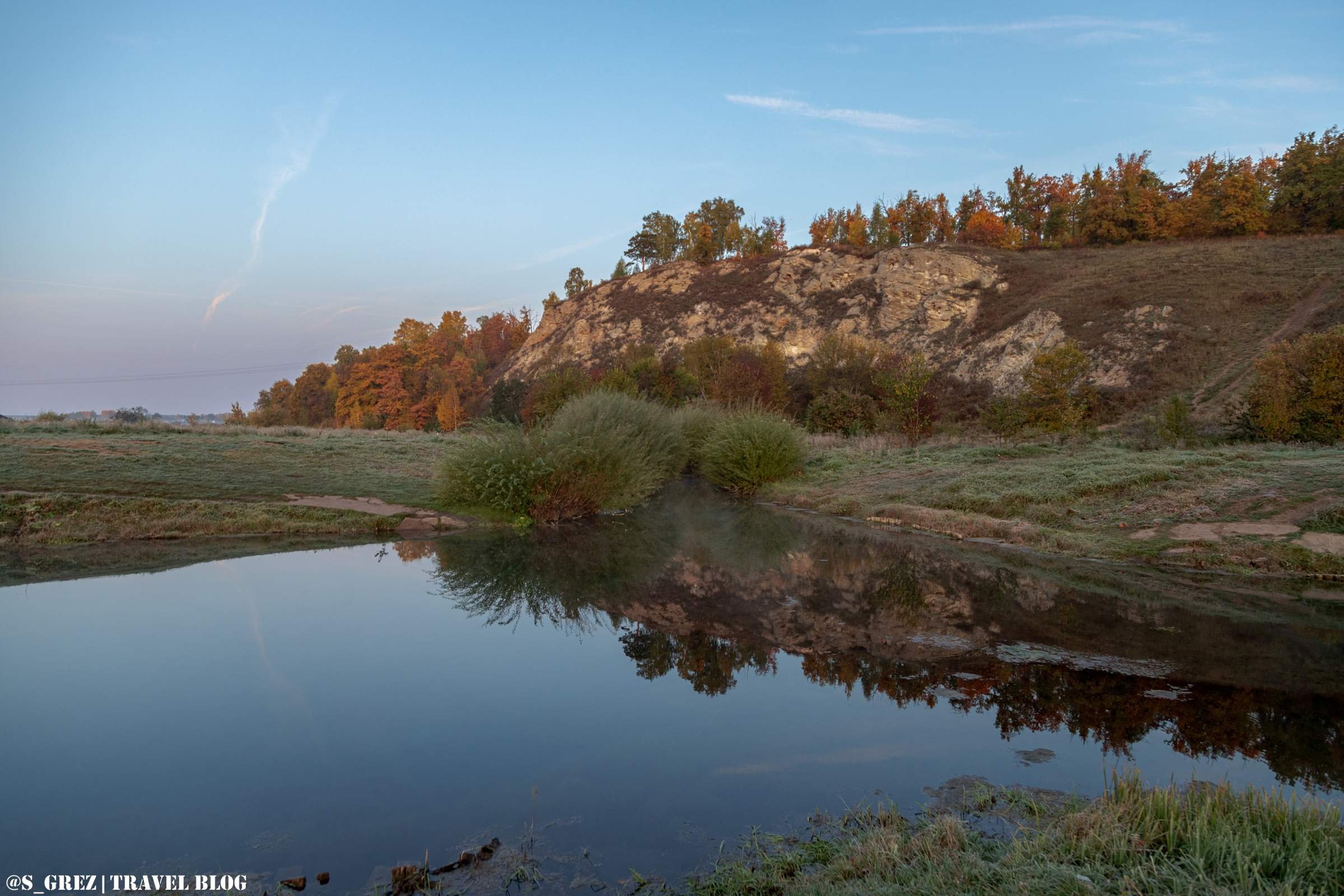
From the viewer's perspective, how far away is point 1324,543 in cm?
1235

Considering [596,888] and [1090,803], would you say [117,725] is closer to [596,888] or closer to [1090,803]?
[596,888]

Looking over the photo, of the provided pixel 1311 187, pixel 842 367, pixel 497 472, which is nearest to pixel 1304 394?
pixel 497 472

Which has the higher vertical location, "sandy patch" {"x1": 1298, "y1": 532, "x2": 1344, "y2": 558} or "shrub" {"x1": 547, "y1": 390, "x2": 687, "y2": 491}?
"shrub" {"x1": 547, "y1": 390, "x2": 687, "y2": 491}

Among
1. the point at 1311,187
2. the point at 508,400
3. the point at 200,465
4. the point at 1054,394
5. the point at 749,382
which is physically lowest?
the point at 200,465

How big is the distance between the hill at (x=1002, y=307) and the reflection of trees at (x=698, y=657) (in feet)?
126

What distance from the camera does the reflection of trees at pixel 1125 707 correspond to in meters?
6.12

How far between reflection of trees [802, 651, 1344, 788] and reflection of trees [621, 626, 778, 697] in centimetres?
72

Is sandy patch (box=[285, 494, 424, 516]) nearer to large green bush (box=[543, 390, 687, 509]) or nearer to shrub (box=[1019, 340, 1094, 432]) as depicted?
large green bush (box=[543, 390, 687, 509])

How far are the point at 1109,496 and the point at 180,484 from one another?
2273 centimetres

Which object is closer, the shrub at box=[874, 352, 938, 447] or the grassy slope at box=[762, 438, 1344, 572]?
the grassy slope at box=[762, 438, 1344, 572]

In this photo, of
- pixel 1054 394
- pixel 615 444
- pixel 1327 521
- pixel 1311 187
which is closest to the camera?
pixel 1327 521

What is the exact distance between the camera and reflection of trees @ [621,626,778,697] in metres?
8.35

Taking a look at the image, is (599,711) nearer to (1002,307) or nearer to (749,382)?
(749,382)

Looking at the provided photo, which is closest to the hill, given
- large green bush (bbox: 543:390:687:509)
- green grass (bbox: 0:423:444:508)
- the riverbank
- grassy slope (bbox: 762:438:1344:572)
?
grassy slope (bbox: 762:438:1344:572)
